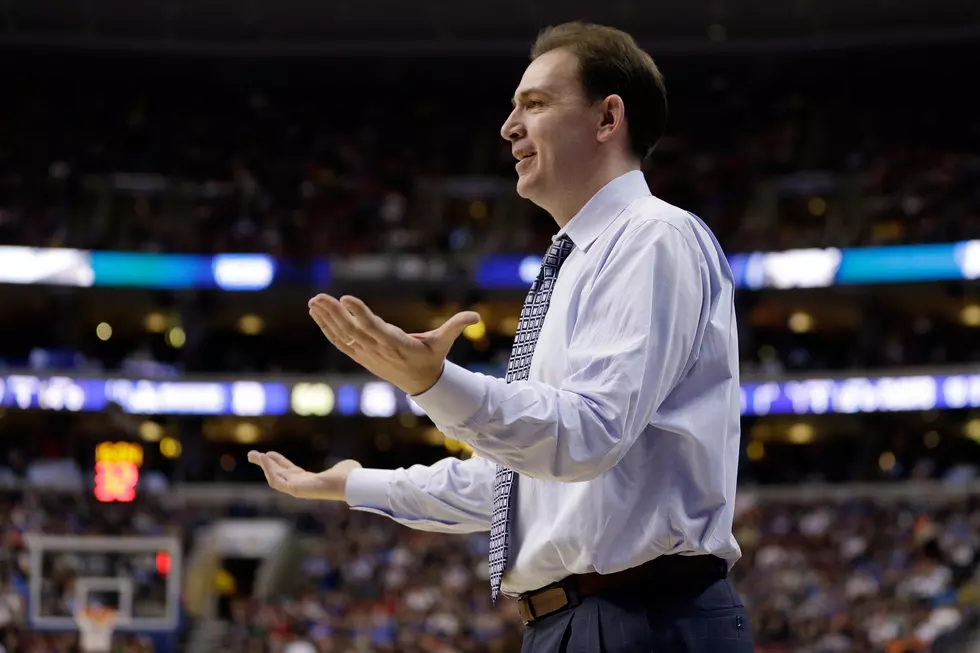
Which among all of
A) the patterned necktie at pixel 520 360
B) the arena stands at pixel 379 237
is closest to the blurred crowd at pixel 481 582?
the arena stands at pixel 379 237

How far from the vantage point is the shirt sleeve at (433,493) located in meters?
2.98

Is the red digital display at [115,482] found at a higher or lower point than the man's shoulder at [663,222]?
higher

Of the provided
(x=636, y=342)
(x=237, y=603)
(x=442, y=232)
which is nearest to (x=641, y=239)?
(x=636, y=342)

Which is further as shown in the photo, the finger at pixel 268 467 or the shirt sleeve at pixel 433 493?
the finger at pixel 268 467

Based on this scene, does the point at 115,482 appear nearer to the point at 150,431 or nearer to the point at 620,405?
the point at 150,431

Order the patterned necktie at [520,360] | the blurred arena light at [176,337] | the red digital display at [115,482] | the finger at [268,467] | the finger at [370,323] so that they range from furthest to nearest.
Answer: the blurred arena light at [176,337]
the red digital display at [115,482]
the finger at [268,467]
the patterned necktie at [520,360]
the finger at [370,323]

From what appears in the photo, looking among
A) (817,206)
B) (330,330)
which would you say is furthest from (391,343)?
(817,206)

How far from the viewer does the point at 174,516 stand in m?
25.7

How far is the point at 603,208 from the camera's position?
267cm

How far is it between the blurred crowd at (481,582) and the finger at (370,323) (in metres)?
16.3

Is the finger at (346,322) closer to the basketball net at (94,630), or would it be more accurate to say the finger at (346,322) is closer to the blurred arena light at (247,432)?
the basketball net at (94,630)

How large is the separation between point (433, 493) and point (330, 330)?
2.92 ft

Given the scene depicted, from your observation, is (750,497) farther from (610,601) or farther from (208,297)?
(610,601)

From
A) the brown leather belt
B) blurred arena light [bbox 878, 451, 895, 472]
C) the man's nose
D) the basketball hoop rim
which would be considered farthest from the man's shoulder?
blurred arena light [bbox 878, 451, 895, 472]
